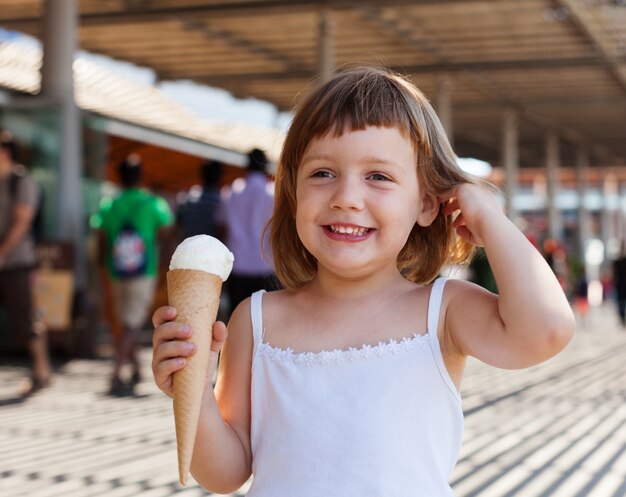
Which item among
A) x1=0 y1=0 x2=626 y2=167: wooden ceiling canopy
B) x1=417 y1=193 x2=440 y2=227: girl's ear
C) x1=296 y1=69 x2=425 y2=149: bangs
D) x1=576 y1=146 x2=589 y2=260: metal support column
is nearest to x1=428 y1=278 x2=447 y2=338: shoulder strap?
x1=417 y1=193 x2=440 y2=227: girl's ear

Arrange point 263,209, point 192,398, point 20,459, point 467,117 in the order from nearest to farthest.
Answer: point 192,398
point 20,459
point 263,209
point 467,117

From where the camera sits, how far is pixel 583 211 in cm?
3128

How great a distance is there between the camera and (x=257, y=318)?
1.79m

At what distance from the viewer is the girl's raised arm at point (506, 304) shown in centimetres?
159

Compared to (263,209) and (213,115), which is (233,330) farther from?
(213,115)

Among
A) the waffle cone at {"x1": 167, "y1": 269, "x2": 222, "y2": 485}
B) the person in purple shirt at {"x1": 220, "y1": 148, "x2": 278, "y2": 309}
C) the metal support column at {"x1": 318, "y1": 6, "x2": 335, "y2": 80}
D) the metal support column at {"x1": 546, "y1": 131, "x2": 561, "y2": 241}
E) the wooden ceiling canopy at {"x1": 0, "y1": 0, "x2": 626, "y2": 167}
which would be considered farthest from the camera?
the metal support column at {"x1": 546, "y1": 131, "x2": 561, "y2": 241}

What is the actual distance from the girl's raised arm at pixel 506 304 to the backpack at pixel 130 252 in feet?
18.4

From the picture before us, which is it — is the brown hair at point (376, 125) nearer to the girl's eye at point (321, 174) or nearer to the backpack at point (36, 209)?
the girl's eye at point (321, 174)

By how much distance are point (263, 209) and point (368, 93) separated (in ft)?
17.4

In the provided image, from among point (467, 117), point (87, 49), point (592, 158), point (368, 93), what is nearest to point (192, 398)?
point (368, 93)

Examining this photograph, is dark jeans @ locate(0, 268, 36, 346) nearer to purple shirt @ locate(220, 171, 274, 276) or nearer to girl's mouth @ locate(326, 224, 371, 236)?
purple shirt @ locate(220, 171, 274, 276)

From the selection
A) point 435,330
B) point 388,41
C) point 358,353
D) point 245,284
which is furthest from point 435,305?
point 388,41

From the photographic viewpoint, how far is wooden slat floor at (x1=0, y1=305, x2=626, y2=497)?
4598mm

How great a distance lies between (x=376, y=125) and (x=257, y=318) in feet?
1.28
